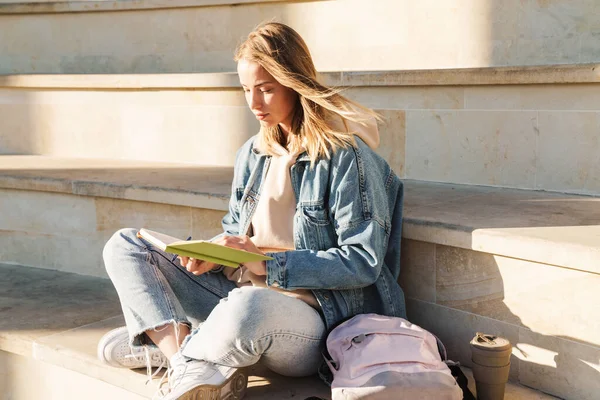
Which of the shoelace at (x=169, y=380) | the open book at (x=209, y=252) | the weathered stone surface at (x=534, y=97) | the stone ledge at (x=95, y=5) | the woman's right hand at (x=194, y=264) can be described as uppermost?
the stone ledge at (x=95, y=5)

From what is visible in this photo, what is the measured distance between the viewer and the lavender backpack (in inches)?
81.5

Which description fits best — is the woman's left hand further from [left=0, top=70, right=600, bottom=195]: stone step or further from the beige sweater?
[left=0, top=70, right=600, bottom=195]: stone step

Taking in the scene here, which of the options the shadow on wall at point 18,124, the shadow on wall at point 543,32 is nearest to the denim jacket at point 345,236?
the shadow on wall at point 543,32

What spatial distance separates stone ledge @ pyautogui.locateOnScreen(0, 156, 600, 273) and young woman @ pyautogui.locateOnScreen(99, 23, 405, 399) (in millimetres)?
245

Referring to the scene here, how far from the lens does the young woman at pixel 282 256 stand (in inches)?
89.4

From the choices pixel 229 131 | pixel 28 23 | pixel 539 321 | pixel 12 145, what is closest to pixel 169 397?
pixel 539 321

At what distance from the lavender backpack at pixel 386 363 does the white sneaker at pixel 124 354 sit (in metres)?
0.60

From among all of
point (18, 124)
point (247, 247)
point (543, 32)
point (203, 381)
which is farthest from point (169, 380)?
point (18, 124)

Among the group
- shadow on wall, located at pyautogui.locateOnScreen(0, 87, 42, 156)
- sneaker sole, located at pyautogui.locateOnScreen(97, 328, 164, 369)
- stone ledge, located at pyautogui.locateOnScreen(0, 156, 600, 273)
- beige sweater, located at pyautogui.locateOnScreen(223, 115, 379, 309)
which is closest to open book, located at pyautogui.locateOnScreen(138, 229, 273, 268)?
beige sweater, located at pyautogui.locateOnScreen(223, 115, 379, 309)

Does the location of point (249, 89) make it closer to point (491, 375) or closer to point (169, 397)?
point (169, 397)

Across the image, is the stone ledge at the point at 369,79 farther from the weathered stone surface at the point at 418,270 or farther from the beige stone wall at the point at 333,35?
the weathered stone surface at the point at 418,270

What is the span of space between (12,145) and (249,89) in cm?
293

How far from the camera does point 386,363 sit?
2125 millimetres

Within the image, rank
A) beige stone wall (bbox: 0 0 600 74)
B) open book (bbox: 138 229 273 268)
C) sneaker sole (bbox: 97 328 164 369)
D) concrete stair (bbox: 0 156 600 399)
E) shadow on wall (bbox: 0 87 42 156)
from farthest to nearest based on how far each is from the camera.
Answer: shadow on wall (bbox: 0 87 42 156)
beige stone wall (bbox: 0 0 600 74)
sneaker sole (bbox: 97 328 164 369)
concrete stair (bbox: 0 156 600 399)
open book (bbox: 138 229 273 268)
